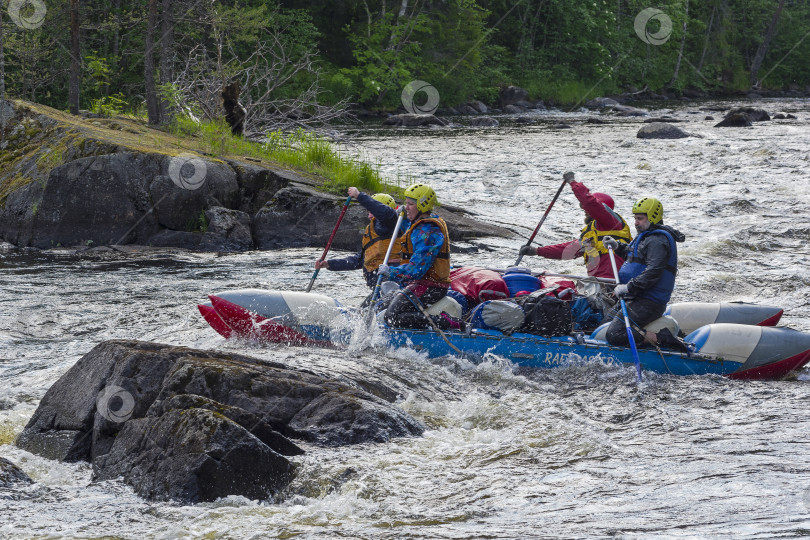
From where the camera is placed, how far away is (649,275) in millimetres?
7633

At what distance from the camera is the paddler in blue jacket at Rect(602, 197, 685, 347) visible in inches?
301

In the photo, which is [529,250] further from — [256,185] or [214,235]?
[256,185]

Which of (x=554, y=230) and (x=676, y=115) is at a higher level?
(x=676, y=115)

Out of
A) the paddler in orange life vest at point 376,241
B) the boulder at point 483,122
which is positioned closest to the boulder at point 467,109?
the boulder at point 483,122

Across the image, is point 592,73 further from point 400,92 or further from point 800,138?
point 800,138

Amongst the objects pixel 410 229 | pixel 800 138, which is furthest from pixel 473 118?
pixel 410 229

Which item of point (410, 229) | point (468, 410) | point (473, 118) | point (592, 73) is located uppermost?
point (592, 73)

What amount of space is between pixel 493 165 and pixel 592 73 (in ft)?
93.8

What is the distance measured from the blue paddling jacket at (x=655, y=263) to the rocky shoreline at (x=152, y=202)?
6.01 m

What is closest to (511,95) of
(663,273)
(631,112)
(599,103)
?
(599,103)

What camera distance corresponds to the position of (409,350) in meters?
7.97

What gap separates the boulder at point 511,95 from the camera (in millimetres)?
41344

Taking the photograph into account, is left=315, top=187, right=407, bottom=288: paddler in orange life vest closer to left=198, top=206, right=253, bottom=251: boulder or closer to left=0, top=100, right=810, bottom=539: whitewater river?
left=0, top=100, right=810, bottom=539: whitewater river

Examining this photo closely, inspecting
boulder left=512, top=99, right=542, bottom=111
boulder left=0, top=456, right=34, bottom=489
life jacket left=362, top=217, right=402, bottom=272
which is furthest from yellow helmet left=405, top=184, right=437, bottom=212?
boulder left=512, top=99, right=542, bottom=111
